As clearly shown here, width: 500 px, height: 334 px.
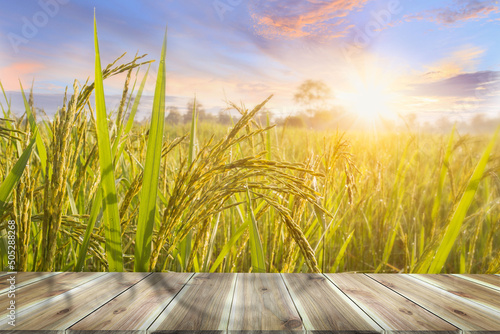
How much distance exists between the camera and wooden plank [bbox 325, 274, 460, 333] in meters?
0.82

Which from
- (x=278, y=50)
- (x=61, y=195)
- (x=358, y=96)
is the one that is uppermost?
(x=278, y=50)

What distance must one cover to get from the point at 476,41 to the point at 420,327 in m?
2.39

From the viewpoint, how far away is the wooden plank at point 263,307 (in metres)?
0.80

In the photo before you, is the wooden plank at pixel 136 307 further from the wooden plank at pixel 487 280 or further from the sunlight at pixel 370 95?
the sunlight at pixel 370 95

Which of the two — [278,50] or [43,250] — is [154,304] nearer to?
[43,250]

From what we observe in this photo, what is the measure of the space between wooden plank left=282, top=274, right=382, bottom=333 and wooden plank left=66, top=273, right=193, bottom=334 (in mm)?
357

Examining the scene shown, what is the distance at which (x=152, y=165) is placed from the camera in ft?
3.32

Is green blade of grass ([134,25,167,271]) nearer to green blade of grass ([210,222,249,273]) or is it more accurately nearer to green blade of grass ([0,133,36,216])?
green blade of grass ([210,222,249,273])

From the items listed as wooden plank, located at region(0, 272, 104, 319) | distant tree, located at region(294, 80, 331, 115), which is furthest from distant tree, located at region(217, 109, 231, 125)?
wooden plank, located at region(0, 272, 104, 319)

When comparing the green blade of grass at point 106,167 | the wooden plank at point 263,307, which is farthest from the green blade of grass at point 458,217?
the green blade of grass at point 106,167

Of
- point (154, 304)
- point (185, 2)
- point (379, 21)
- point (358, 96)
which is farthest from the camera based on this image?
point (358, 96)

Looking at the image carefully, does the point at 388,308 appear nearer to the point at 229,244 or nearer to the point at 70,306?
the point at 229,244

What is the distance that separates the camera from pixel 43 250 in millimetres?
1028

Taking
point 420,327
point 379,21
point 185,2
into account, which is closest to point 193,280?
point 420,327
